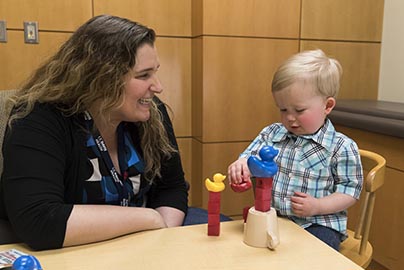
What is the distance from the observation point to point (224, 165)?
9.50 feet

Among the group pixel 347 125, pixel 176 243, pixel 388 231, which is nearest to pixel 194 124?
pixel 347 125

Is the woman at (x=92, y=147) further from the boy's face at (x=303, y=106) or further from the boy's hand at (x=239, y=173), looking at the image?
the boy's face at (x=303, y=106)

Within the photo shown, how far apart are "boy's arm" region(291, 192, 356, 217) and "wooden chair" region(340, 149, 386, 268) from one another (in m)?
0.18

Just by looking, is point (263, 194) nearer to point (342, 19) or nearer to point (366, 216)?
point (366, 216)

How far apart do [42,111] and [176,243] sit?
1.97 ft

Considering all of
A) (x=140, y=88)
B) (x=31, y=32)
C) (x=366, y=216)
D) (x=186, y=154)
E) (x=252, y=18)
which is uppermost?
(x=252, y=18)

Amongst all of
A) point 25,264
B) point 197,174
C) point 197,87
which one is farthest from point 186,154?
point 25,264

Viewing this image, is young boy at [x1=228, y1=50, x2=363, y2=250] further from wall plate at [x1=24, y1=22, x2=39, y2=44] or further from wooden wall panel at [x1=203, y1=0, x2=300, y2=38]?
wall plate at [x1=24, y1=22, x2=39, y2=44]

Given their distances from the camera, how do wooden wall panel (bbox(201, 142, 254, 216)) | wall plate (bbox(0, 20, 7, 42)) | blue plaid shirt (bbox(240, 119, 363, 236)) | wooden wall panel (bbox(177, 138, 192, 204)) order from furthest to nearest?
wooden wall panel (bbox(177, 138, 192, 204)) → wooden wall panel (bbox(201, 142, 254, 216)) → wall plate (bbox(0, 20, 7, 42)) → blue plaid shirt (bbox(240, 119, 363, 236))

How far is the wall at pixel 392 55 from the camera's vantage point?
9.43ft

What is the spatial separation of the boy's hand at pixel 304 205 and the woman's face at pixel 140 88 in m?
0.55

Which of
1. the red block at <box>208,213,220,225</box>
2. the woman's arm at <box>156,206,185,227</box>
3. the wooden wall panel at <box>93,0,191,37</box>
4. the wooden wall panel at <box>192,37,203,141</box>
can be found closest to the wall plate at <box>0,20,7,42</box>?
the wooden wall panel at <box>93,0,191,37</box>

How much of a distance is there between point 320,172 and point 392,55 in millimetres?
2120

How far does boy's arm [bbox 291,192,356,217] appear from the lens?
114 cm
